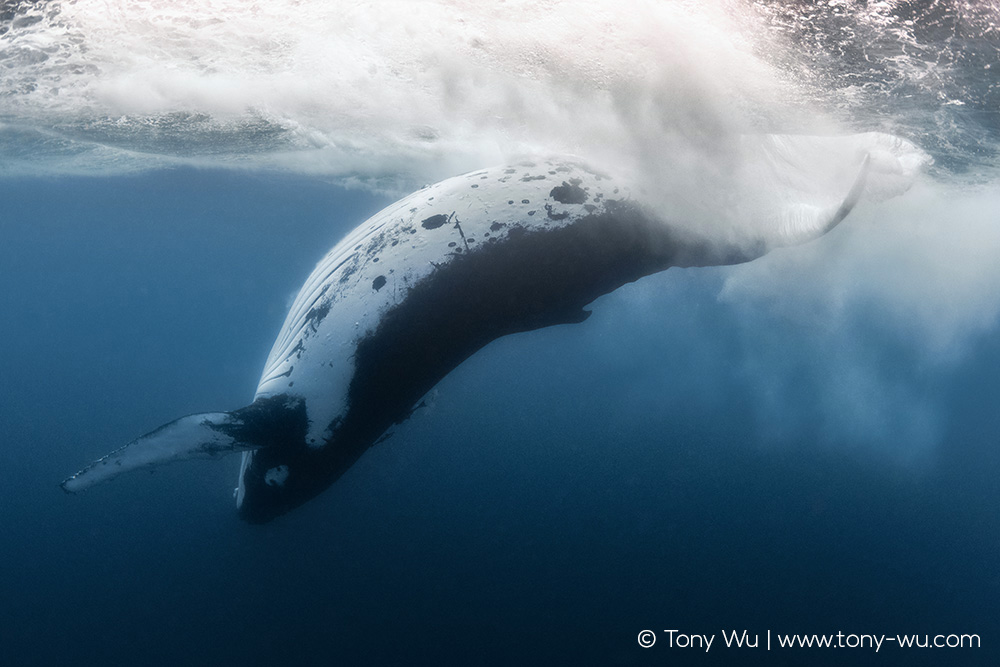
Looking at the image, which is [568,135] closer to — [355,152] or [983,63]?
[983,63]

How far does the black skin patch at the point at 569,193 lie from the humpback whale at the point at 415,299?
1 centimetres

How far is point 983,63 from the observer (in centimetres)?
508

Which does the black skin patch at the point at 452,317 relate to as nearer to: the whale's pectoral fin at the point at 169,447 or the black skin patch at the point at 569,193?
the black skin patch at the point at 569,193

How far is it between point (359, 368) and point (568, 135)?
4814 mm

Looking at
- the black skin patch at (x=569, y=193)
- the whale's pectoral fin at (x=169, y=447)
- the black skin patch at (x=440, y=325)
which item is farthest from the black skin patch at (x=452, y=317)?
the whale's pectoral fin at (x=169, y=447)

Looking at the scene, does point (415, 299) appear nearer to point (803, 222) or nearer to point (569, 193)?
point (569, 193)

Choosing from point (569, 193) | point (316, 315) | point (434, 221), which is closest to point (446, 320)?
point (434, 221)

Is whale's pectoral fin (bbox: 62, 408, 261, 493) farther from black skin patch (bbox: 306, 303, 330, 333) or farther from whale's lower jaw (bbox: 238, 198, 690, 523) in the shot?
black skin patch (bbox: 306, 303, 330, 333)

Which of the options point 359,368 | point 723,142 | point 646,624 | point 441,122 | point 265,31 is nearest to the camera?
point 359,368

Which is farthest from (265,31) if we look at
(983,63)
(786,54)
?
(983,63)

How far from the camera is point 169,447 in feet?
8.14

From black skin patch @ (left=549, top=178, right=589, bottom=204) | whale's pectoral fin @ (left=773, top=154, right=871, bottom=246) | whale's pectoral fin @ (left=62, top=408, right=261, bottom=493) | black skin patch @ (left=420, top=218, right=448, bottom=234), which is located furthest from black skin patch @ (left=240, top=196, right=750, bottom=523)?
whale's pectoral fin @ (left=773, top=154, right=871, bottom=246)

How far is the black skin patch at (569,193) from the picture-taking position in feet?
10.7

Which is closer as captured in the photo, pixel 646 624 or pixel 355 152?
pixel 355 152
